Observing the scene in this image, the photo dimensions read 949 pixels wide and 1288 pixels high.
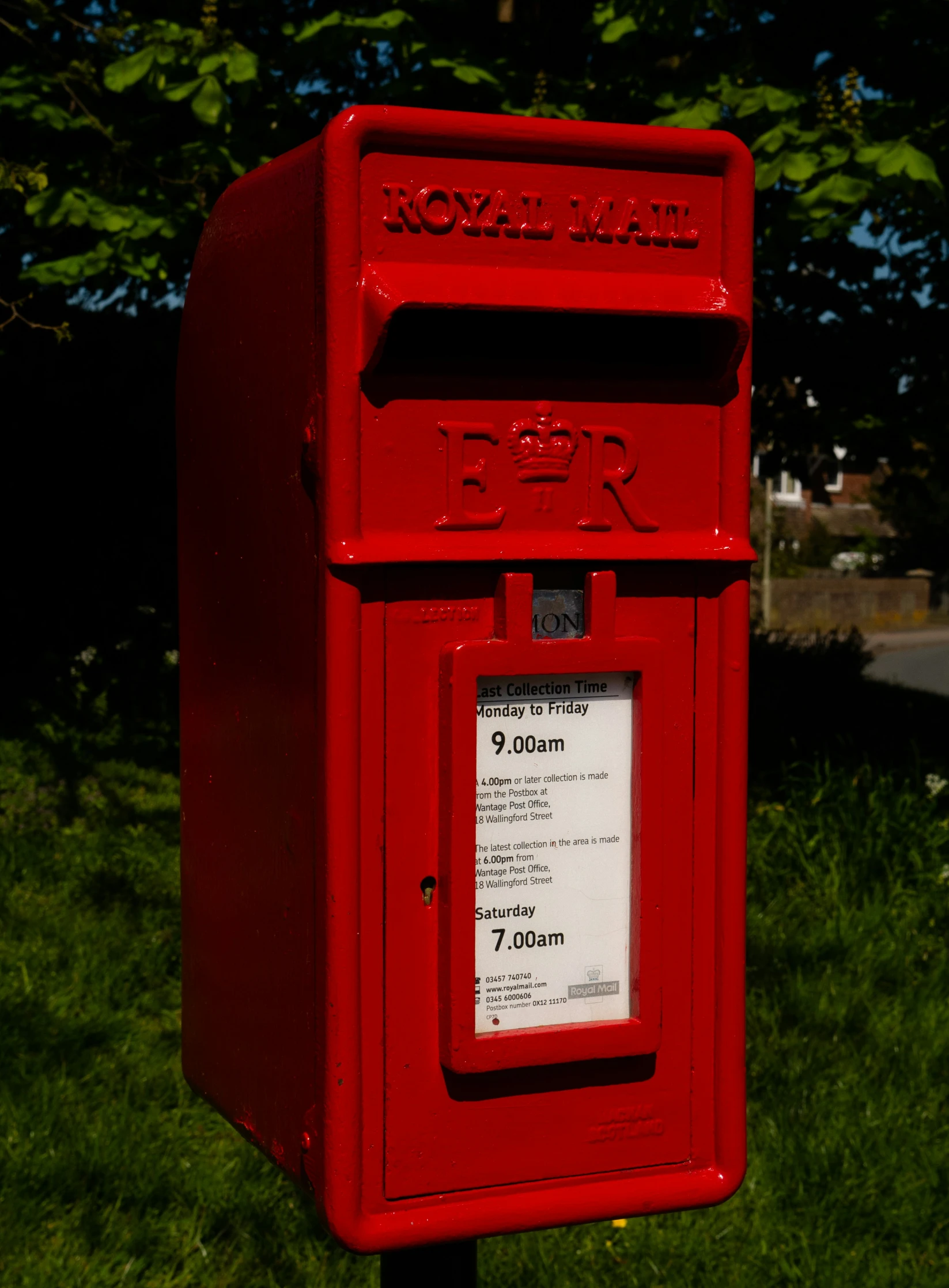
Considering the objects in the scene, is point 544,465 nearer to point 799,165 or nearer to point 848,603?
point 799,165

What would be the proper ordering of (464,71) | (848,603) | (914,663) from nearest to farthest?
1. (464,71)
2. (914,663)
3. (848,603)

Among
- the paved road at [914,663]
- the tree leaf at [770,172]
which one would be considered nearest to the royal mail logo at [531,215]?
the tree leaf at [770,172]

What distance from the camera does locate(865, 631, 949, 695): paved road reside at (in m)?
20.3

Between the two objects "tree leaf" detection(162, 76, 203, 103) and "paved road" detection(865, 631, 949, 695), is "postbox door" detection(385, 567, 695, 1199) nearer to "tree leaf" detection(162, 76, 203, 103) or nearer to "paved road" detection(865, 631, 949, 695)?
"tree leaf" detection(162, 76, 203, 103)

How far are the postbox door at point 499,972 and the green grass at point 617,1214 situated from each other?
152 centimetres

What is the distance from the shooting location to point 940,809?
6.64 m

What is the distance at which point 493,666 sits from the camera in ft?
5.80

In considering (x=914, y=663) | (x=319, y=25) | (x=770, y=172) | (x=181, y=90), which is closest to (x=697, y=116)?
(x=770, y=172)

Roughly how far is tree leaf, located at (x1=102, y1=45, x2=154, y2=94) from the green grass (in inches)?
119

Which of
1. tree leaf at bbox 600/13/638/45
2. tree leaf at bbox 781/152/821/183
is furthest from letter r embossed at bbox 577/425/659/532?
tree leaf at bbox 600/13/638/45

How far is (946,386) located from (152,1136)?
19.6 ft

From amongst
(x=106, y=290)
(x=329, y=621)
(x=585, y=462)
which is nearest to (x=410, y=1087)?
(x=329, y=621)

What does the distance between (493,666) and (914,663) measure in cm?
2379

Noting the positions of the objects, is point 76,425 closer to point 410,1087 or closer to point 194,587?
point 194,587
